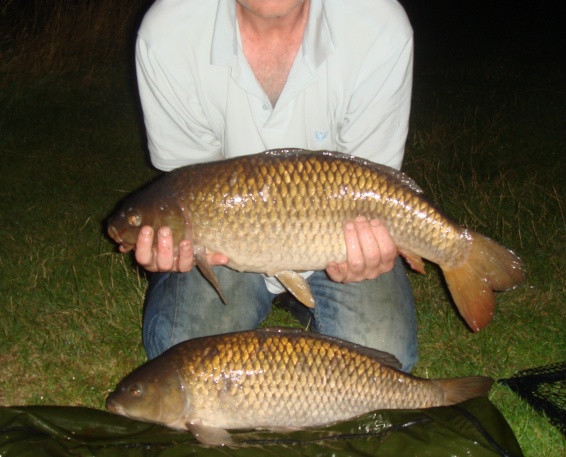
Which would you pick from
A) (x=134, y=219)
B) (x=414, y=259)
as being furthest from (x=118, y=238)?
(x=414, y=259)

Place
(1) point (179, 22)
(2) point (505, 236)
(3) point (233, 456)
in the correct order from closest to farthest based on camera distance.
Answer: (3) point (233, 456), (1) point (179, 22), (2) point (505, 236)

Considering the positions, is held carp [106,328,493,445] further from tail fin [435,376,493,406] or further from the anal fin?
the anal fin

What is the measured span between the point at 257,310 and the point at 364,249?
51 cm

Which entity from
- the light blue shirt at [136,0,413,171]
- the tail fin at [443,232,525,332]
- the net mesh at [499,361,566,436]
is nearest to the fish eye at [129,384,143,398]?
the light blue shirt at [136,0,413,171]

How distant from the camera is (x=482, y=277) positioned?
1.95 meters

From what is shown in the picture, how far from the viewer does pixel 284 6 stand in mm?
1797

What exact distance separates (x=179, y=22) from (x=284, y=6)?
0.32m

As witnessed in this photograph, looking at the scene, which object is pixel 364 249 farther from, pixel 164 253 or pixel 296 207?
pixel 164 253

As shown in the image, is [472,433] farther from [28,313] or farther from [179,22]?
[28,313]

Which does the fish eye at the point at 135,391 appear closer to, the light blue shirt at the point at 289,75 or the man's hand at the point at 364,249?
the man's hand at the point at 364,249

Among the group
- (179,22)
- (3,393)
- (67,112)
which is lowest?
(67,112)

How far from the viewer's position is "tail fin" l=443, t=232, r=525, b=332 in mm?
1922

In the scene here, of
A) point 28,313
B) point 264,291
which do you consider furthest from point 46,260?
point 264,291

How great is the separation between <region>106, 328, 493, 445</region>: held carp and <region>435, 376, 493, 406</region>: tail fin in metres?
0.11
